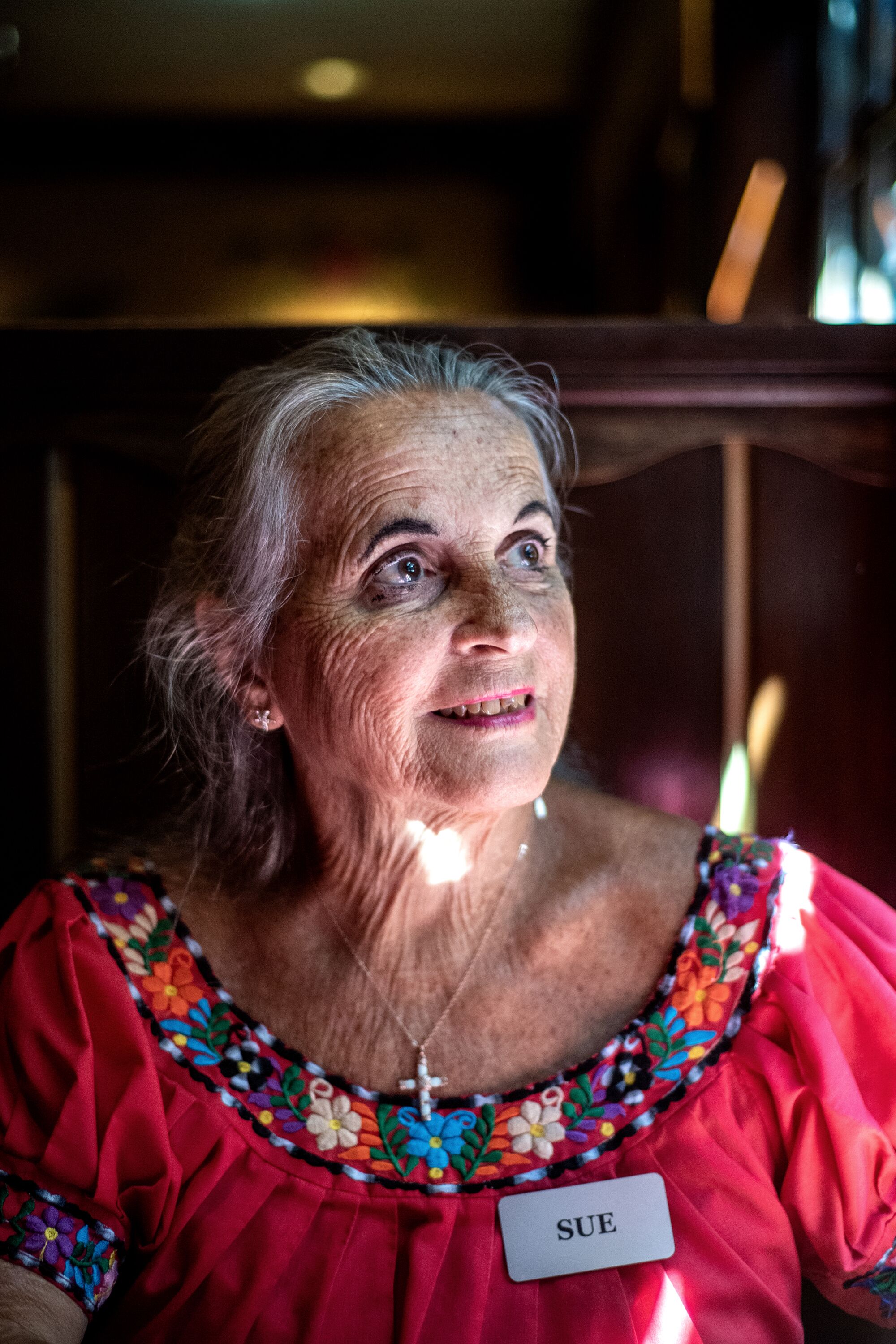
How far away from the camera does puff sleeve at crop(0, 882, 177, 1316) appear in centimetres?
120

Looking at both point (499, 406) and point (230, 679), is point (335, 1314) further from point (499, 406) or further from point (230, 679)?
point (499, 406)

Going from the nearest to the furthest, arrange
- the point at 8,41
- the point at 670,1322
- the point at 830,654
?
the point at 670,1322
the point at 830,654
the point at 8,41

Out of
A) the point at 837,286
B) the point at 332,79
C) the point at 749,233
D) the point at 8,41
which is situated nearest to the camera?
the point at 837,286

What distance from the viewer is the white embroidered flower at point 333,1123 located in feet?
4.12

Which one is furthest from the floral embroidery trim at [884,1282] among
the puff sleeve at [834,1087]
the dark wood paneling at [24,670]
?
the dark wood paneling at [24,670]

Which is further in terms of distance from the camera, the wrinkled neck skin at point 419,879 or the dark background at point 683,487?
the dark background at point 683,487

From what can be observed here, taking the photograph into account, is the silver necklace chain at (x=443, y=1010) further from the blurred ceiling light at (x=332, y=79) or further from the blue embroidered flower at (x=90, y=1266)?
the blurred ceiling light at (x=332, y=79)

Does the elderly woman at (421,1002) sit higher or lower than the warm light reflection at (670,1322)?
higher

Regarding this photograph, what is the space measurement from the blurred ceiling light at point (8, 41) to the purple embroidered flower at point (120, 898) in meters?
2.45

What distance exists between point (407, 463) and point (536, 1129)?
831 mm

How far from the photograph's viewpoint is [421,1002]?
1.37m

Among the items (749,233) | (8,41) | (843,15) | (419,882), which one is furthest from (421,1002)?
(8,41)

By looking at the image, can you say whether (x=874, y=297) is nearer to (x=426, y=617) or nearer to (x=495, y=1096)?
(x=426, y=617)

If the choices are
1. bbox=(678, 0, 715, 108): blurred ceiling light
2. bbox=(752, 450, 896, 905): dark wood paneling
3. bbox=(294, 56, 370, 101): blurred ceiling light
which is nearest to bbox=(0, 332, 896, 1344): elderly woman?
bbox=(752, 450, 896, 905): dark wood paneling
